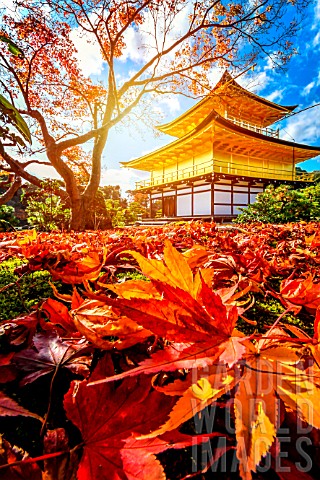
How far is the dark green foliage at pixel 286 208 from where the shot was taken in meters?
4.62

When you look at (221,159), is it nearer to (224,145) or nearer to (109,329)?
(224,145)

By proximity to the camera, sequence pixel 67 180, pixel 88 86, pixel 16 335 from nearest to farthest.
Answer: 1. pixel 16 335
2. pixel 67 180
3. pixel 88 86

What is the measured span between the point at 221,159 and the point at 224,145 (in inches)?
21.8

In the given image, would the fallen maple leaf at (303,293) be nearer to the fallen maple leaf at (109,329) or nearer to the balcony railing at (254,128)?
the fallen maple leaf at (109,329)

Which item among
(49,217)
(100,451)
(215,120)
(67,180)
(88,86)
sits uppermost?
(88,86)

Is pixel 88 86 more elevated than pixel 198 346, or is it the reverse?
pixel 88 86

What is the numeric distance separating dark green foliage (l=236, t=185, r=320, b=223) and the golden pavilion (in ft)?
11.1

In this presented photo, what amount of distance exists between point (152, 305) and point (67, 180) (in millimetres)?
5727

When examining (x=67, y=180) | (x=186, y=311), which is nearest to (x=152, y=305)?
(x=186, y=311)

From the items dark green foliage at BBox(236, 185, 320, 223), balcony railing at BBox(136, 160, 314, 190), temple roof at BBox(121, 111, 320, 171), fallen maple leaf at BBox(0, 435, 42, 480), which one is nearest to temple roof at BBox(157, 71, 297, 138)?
temple roof at BBox(121, 111, 320, 171)

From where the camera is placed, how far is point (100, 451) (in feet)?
0.47

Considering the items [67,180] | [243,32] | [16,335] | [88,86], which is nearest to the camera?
[16,335]

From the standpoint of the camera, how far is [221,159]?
10273 mm

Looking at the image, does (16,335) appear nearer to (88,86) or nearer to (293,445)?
(293,445)
